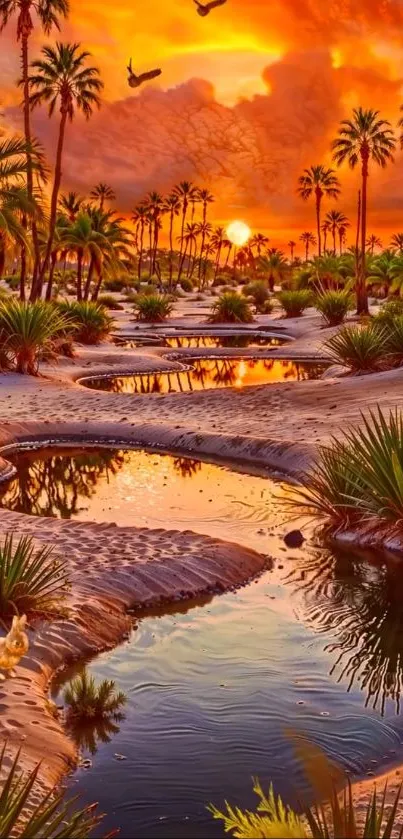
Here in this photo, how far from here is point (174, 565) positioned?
10.6m

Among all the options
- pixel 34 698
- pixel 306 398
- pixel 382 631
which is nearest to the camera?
pixel 34 698

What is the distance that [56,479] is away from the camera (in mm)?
16219

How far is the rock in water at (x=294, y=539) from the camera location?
1202 cm

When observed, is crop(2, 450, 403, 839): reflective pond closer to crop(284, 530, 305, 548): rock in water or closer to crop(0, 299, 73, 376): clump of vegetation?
crop(284, 530, 305, 548): rock in water

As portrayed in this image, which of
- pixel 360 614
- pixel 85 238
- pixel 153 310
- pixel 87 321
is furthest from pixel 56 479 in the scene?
pixel 153 310

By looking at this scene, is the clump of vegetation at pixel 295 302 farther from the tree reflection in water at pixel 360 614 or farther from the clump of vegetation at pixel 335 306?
the tree reflection in water at pixel 360 614

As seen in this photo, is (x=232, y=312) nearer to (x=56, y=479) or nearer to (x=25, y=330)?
(x=25, y=330)

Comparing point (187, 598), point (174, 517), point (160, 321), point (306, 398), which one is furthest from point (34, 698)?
point (160, 321)

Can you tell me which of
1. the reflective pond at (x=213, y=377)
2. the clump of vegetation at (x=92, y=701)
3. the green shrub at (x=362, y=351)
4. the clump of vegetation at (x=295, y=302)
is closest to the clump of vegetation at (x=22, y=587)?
the clump of vegetation at (x=92, y=701)

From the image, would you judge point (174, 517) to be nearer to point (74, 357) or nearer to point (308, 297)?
point (74, 357)

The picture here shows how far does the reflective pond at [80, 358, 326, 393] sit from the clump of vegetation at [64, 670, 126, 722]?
731 inches

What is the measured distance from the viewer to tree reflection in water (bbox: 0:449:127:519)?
Result: 46.8 feet

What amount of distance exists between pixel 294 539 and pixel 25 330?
1552cm

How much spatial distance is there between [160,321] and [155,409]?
103ft
